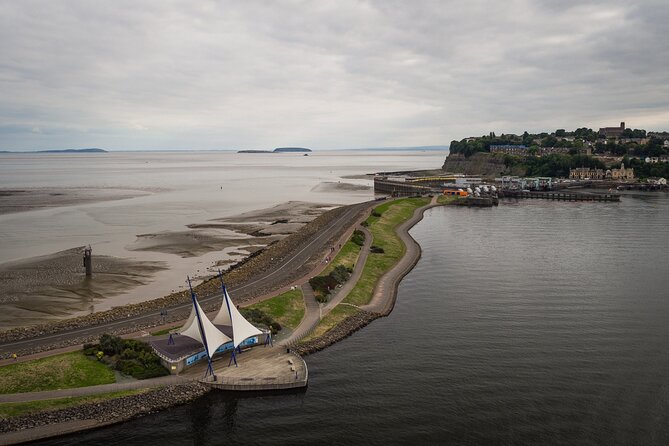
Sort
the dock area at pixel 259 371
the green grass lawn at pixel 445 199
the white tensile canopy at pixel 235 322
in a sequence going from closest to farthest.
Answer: the dock area at pixel 259 371, the white tensile canopy at pixel 235 322, the green grass lawn at pixel 445 199

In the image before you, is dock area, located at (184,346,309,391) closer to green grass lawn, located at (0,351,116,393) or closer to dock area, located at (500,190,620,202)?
green grass lawn, located at (0,351,116,393)

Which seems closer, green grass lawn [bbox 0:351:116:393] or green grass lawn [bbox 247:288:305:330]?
green grass lawn [bbox 0:351:116:393]

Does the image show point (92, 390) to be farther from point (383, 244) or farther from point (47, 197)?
point (47, 197)

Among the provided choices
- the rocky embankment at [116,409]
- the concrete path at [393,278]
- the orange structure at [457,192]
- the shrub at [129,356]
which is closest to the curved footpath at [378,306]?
the concrete path at [393,278]

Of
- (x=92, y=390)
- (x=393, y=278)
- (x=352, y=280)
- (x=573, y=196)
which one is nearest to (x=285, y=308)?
(x=352, y=280)

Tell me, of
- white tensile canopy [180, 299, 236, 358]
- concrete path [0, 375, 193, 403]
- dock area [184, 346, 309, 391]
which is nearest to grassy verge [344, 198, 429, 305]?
dock area [184, 346, 309, 391]

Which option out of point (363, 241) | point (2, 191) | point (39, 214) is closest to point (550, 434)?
point (363, 241)

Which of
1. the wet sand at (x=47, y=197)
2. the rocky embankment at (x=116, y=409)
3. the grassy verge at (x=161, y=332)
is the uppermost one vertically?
the wet sand at (x=47, y=197)

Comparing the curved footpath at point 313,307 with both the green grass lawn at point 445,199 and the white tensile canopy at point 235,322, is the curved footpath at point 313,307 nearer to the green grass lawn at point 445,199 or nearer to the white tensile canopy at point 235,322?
the white tensile canopy at point 235,322
